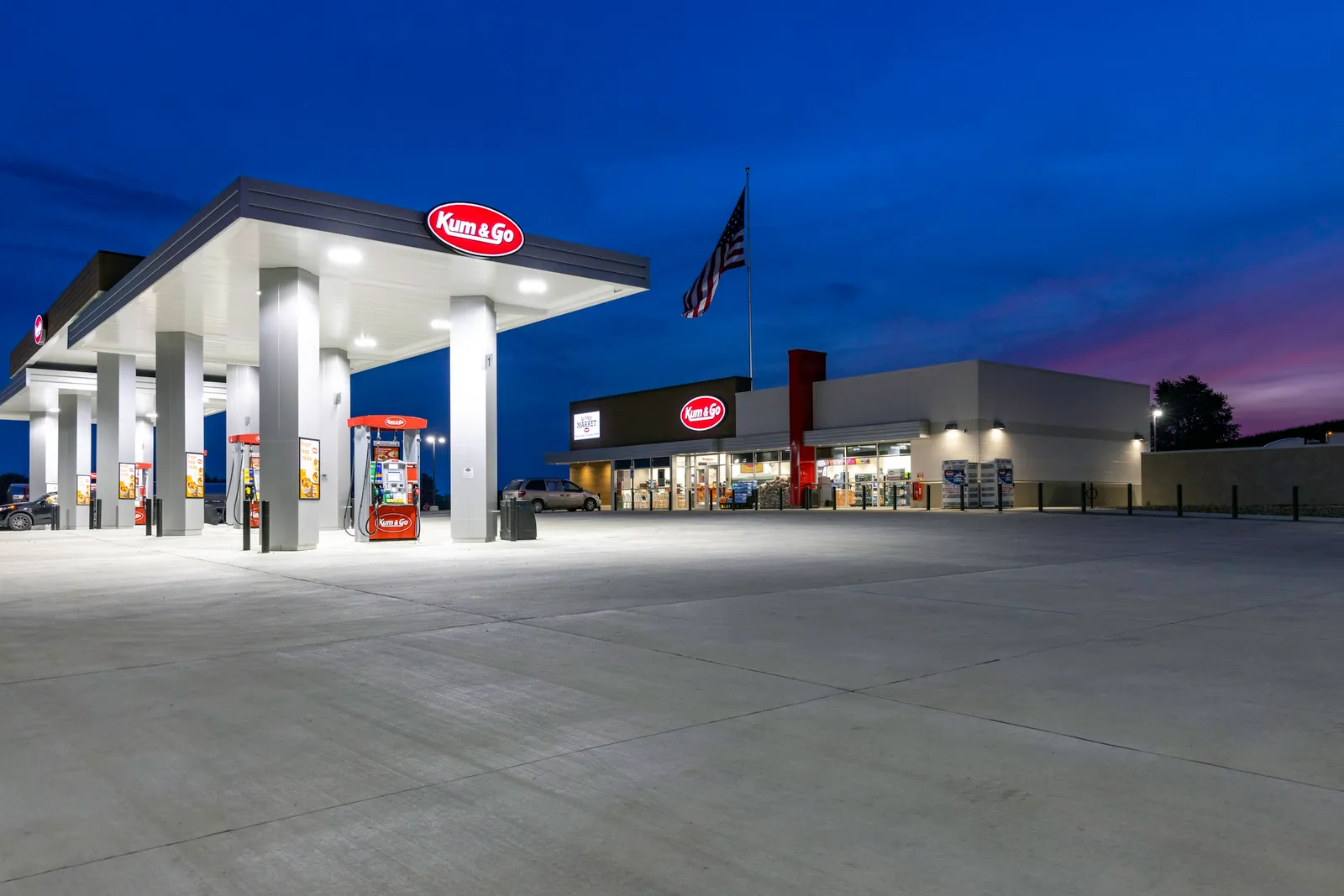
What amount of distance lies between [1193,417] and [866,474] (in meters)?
62.6

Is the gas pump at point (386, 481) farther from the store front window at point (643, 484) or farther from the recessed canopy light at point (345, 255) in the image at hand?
the store front window at point (643, 484)

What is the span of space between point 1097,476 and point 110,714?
41115 millimetres

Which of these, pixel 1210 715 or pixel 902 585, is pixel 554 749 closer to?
pixel 1210 715

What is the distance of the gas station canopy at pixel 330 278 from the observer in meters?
15.7

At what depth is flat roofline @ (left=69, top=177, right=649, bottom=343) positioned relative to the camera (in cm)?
1497

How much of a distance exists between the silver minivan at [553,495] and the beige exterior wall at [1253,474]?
83.4ft

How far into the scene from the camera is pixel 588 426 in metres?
52.4

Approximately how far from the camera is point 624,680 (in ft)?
19.6

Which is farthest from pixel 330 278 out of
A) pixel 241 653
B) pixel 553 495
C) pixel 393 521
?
pixel 553 495

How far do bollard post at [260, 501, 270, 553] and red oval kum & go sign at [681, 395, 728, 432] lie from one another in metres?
29.5

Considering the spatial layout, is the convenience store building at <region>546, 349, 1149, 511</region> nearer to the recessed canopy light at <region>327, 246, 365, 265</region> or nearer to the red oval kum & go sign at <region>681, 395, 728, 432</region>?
the red oval kum & go sign at <region>681, 395, 728, 432</region>

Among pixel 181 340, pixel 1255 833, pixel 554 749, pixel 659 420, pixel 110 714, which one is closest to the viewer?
pixel 1255 833

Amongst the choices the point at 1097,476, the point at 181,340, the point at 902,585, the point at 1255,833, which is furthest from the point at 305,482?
the point at 1097,476

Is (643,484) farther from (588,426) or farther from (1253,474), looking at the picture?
(1253,474)
